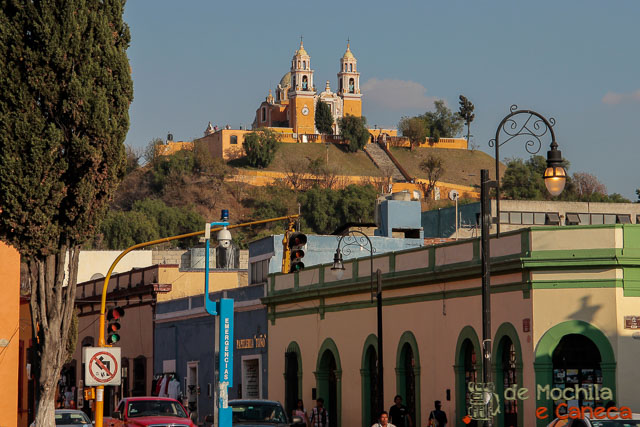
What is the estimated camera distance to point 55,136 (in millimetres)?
22281

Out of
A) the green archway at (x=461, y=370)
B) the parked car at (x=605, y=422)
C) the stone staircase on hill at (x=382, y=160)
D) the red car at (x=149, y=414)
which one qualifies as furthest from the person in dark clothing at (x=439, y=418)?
the stone staircase on hill at (x=382, y=160)

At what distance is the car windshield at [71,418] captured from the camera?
30188 millimetres

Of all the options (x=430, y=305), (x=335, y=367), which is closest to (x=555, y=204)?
(x=335, y=367)

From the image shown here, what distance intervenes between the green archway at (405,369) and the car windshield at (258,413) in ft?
24.5

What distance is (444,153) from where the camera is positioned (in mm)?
174625

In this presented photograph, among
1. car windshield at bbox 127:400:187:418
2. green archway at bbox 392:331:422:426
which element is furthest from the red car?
green archway at bbox 392:331:422:426

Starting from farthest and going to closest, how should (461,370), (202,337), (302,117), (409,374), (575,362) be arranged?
(302,117), (202,337), (409,374), (461,370), (575,362)

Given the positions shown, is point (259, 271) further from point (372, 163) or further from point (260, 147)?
point (372, 163)

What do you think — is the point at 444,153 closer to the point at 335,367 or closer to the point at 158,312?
the point at 158,312

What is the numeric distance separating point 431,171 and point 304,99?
27.8 metres

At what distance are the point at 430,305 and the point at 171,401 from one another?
7457mm

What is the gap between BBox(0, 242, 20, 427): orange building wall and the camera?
92.4ft

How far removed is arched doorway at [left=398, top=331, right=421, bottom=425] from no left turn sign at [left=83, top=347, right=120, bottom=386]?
34.4ft

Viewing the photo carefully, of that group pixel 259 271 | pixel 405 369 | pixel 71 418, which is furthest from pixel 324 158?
pixel 71 418
